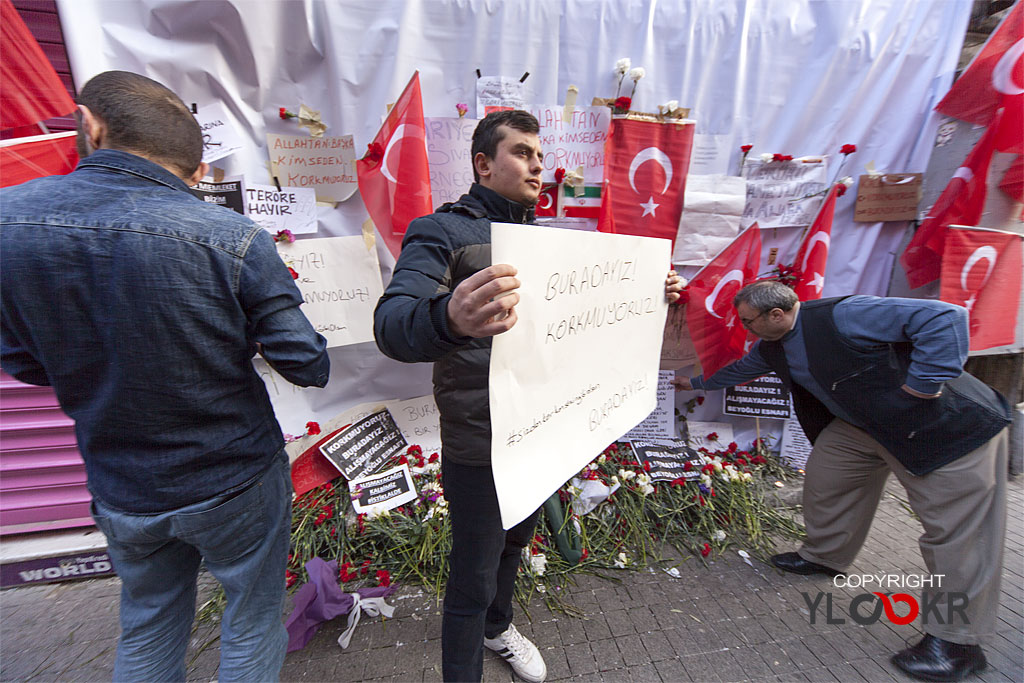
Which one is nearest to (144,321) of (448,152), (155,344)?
(155,344)

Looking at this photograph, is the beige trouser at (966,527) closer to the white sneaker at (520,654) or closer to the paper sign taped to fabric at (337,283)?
the white sneaker at (520,654)

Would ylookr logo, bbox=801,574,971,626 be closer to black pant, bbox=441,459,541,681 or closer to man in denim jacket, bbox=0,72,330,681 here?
black pant, bbox=441,459,541,681

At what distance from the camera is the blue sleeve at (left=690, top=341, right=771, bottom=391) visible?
229cm

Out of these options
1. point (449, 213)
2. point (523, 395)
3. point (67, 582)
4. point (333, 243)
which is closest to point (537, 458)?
point (523, 395)

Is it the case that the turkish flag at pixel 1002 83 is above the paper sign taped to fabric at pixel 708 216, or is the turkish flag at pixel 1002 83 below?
above

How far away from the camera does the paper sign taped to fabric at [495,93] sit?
2.48 metres

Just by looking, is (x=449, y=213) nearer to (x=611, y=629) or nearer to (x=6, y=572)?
(x=611, y=629)

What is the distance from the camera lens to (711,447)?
3201mm

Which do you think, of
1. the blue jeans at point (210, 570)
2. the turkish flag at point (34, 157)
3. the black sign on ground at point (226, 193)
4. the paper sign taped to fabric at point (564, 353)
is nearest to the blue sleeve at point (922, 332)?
A: the paper sign taped to fabric at point (564, 353)

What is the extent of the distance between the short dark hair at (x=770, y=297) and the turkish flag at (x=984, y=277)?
1217 millimetres

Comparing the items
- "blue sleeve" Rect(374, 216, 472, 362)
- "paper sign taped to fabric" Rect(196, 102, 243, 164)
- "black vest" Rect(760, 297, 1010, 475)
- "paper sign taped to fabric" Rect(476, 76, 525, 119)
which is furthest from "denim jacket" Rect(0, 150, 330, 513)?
"black vest" Rect(760, 297, 1010, 475)

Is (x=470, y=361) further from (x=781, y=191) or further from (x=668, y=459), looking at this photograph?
(x=781, y=191)

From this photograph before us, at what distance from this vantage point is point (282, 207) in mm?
2451

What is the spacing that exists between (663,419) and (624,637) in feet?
5.18
